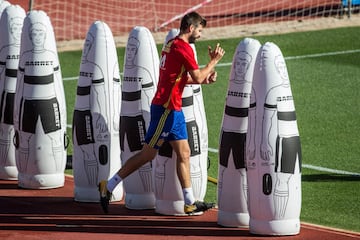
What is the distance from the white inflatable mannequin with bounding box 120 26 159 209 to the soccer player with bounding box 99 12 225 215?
0.62 meters

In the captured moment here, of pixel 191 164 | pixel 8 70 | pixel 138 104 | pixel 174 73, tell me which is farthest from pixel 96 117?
pixel 8 70

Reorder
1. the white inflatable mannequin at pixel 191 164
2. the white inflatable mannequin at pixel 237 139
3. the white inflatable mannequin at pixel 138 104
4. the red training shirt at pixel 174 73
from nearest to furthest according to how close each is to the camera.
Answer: the white inflatable mannequin at pixel 237 139, the red training shirt at pixel 174 73, the white inflatable mannequin at pixel 191 164, the white inflatable mannequin at pixel 138 104

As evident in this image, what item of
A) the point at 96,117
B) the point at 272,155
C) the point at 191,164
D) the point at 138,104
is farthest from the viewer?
the point at 96,117

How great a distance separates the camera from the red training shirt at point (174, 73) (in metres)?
12.0

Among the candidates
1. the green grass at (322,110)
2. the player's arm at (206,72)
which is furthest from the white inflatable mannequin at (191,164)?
the green grass at (322,110)

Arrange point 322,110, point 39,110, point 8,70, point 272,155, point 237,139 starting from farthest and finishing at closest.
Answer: point 322,110, point 8,70, point 39,110, point 237,139, point 272,155

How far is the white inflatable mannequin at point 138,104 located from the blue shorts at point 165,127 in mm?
688

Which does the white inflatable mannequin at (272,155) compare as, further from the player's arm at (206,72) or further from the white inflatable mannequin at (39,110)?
the white inflatable mannequin at (39,110)

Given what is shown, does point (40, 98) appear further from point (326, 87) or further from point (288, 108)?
point (326, 87)

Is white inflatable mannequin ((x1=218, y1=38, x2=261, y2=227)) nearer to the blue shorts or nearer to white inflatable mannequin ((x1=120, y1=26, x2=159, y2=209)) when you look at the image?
the blue shorts

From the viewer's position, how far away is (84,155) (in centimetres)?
1321

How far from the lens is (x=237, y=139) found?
38.8 feet

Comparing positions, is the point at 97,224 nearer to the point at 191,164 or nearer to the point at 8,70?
the point at 191,164

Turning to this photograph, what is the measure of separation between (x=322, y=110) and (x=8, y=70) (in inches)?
229
